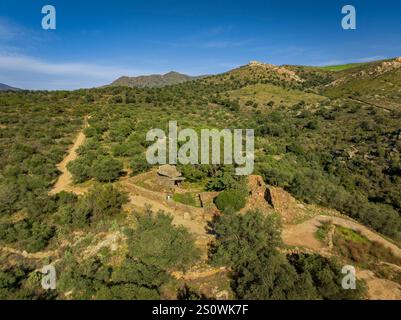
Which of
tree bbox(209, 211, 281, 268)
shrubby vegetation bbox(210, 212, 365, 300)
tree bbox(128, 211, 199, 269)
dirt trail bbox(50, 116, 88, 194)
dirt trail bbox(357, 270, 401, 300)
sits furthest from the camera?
dirt trail bbox(50, 116, 88, 194)

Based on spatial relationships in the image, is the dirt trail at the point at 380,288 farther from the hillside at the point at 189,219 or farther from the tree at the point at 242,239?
the tree at the point at 242,239

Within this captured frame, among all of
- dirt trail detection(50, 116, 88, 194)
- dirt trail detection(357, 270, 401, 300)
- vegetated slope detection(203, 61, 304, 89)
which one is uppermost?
vegetated slope detection(203, 61, 304, 89)

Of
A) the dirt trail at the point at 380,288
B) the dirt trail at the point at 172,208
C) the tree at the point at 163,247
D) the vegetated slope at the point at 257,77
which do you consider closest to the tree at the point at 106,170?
the dirt trail at the point at 172,208

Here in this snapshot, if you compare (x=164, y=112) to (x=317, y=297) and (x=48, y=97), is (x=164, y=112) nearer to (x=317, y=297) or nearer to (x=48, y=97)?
(x=48, y=97)

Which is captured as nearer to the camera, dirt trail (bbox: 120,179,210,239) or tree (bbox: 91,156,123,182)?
dirt trail (bbox: 120,179,210,239)

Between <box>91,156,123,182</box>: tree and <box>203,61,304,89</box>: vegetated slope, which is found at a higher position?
<box>203,61,304,89</box>: vegetated slope

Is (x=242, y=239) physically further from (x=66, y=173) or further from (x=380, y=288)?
(x=66, y=173)

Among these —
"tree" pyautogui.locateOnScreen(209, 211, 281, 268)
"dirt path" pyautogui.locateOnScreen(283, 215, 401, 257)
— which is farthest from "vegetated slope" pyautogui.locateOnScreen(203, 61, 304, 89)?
"tree" pyautogui.locateOnScreen(209, 211, 281, 268)

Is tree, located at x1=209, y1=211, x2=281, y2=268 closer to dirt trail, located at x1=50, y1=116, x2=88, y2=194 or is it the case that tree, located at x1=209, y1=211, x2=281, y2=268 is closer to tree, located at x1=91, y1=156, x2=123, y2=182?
tree, located at x1=91, y1=156, x2=123, y2=182

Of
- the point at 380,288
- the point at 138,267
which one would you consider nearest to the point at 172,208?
the point at 138,267
